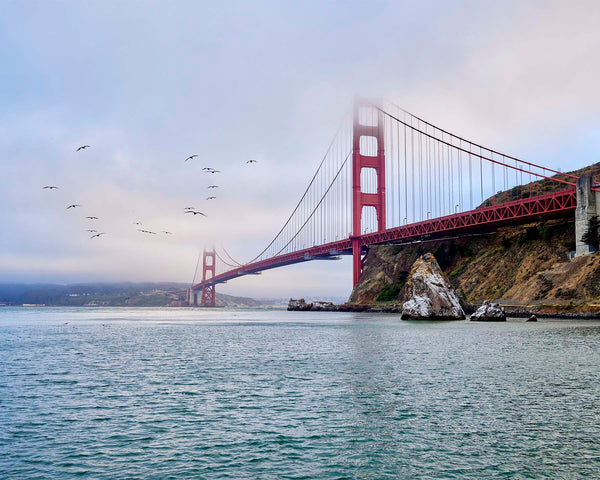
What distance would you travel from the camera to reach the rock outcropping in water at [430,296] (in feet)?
189

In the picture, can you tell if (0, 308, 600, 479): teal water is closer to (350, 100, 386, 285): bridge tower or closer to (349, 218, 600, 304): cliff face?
(349, 218, 600, 304): cliff face

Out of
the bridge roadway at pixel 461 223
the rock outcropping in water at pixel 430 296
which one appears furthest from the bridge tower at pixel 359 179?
the rock outcropping in water at pixel 430 296

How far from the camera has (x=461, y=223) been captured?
3123 inches

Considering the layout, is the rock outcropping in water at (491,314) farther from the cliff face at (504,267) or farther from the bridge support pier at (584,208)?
the bridge support pier at (584,208)

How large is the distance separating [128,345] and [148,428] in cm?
2367

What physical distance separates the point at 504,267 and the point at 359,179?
39.0m

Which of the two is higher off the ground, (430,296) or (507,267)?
(507,267)

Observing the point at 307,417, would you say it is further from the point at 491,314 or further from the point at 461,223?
the point at 461,223

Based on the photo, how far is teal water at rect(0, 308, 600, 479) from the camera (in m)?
9.94

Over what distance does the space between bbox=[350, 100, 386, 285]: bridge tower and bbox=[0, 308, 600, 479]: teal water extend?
76221 millimetres

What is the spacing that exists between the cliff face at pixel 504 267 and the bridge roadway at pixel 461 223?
10.4 ft

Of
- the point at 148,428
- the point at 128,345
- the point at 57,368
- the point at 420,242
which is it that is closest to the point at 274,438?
the point at 148,428

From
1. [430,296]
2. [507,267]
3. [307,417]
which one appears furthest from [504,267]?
[307,417]

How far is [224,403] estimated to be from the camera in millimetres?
15297
